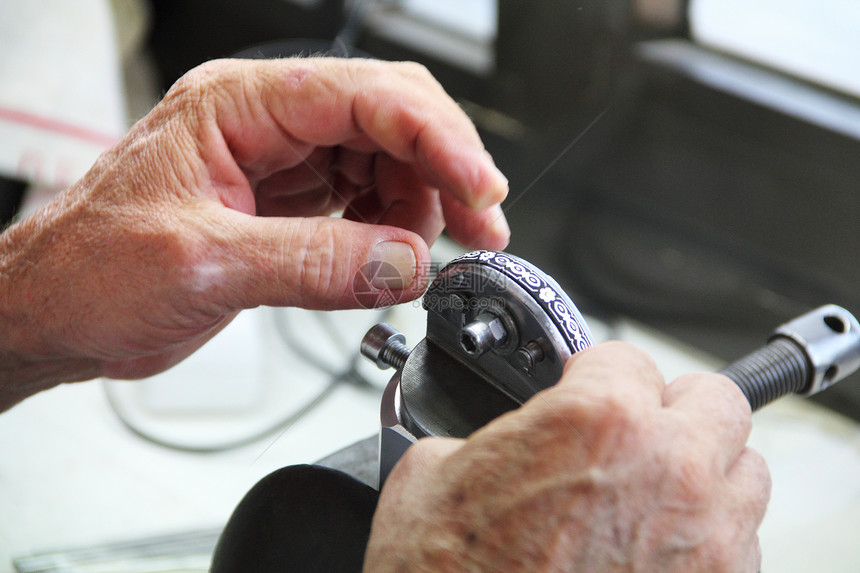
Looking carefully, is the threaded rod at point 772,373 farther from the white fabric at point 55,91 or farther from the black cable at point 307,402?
the white fabric at point 55,91

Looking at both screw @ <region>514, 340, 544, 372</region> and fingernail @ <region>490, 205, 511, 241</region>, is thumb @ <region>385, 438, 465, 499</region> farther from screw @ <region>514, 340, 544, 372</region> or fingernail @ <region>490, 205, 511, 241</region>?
fingernail @ <region>490, 205, 511, 241</region>

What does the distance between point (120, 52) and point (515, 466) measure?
117 cm

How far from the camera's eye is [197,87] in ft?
1.61

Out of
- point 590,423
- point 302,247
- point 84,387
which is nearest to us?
point 590,423

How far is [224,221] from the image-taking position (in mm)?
448

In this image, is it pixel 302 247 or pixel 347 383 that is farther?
pixel 347 383

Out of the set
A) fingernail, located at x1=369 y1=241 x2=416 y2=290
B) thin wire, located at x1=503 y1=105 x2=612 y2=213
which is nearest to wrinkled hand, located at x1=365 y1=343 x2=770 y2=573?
fingernail, located at x1=369 y1=241 x2=416 y2=290

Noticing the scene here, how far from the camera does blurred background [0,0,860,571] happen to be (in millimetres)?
664

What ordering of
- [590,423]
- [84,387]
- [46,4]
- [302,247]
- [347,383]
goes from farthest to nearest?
[46,4]
[84,387]
[347,383]
[302,247]
[590,423]

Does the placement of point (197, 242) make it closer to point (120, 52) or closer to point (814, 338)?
point (814, 338)

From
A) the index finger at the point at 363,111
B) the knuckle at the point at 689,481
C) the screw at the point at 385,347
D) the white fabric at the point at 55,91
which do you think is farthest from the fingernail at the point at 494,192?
the white fabric at the point at 55,91

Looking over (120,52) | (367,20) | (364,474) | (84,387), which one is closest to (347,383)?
(364,474)

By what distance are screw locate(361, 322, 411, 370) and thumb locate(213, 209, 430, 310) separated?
0.07 ft

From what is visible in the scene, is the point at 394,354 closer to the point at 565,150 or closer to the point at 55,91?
the point at 565,150
